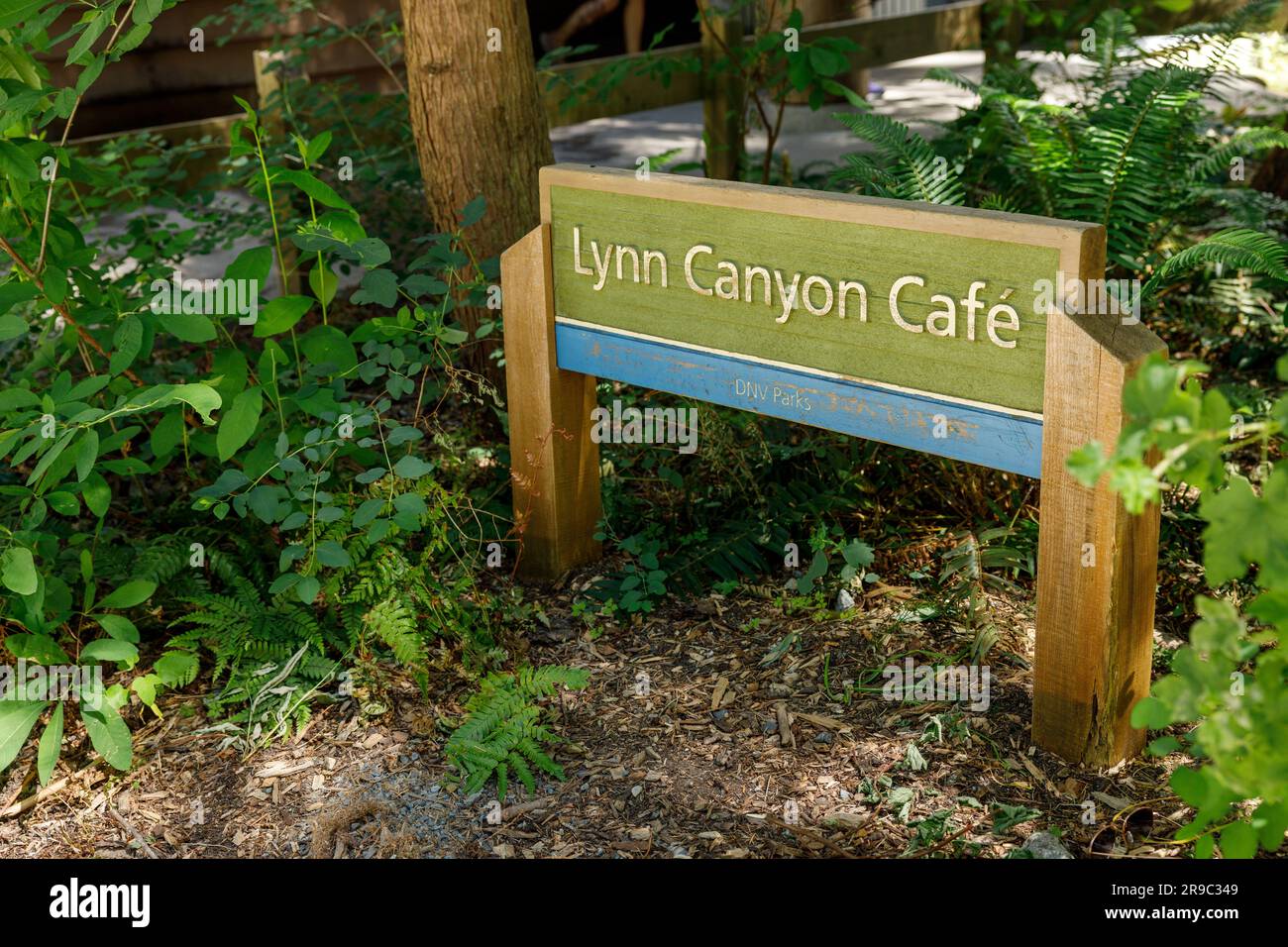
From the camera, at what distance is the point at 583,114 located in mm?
7168

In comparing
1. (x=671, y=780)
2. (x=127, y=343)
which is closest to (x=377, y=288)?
(x=127, y=343)

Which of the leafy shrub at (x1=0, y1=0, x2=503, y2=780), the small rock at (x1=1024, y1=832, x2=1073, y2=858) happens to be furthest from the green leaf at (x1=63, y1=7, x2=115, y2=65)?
the small rock at (x1=1024, y1=832, x2=1073, y2=858)

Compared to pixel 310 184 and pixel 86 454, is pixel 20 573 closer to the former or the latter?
pixel 86 454

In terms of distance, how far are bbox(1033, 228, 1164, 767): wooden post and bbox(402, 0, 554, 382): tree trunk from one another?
2.19 meters

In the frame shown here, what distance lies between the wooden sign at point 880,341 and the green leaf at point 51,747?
4.46ft

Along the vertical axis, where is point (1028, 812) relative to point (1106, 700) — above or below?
below

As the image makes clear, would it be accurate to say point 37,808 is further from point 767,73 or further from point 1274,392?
point 767,73

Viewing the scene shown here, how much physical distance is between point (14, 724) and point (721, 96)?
4.96 meters

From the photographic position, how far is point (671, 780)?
3.16m

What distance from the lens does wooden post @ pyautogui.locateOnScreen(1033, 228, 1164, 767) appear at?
2795mm

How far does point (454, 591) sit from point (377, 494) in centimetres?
37

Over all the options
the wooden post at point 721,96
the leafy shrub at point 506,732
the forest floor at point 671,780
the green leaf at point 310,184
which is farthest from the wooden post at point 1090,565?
the wooden post at point 721,96

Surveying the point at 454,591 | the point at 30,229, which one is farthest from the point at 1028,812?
the point at 30,229

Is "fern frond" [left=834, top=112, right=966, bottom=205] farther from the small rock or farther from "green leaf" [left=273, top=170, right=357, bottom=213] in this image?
the small rock
